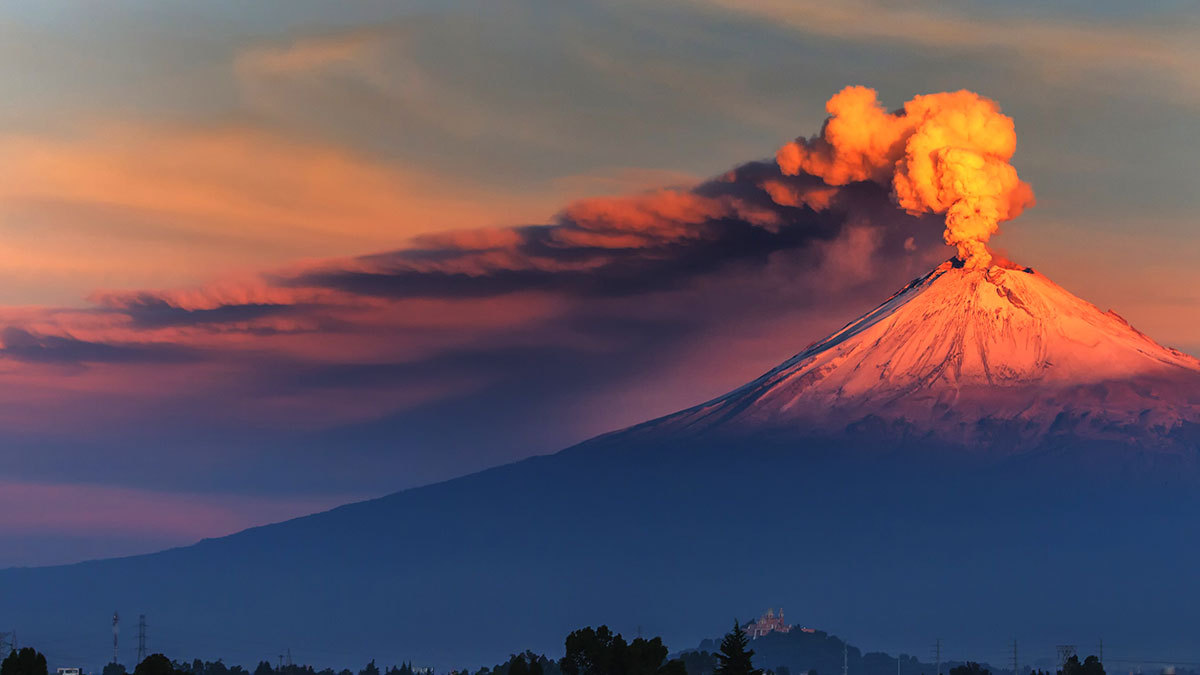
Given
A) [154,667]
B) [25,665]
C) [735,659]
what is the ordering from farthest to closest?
[154,667]
[735,659]
[25,665]

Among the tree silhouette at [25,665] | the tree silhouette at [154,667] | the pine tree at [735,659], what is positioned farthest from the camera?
the tree silhouette at [154,667]

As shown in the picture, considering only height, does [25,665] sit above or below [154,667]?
below

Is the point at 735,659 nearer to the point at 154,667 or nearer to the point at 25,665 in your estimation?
the point at 154,667

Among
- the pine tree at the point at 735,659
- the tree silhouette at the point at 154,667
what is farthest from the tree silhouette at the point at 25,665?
the pine tree at the point at 735,659

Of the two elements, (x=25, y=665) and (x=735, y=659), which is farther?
(x=735, y=659)


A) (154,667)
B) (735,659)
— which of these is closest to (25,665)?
(154,667)

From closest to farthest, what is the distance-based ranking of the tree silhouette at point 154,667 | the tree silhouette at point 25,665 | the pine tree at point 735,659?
the tree silhouette at point 25,665 < the pine tree at point 735,659 < the tree silhouette at point 154,667

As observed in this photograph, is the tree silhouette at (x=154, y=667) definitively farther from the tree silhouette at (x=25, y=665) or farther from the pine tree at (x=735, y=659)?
the pine tree at (x=735, y=659)

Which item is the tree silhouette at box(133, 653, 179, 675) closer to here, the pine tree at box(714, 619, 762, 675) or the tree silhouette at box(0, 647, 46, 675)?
the tree silhouette at box(0, 647, 46, 675)

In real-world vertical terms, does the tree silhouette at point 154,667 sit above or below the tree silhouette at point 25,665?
above

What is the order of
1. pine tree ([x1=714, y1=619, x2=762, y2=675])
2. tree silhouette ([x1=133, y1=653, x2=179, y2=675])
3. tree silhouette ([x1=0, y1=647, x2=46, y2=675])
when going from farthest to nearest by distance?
1. tree silhouette ([x1=133, y1=653, x2=179, y2=675])
2. pine tree ([x1=714, y1=619, x2=762, y2=675])
3. tree silhouette ([x1=0, y1=647, x2=46, y2=675])

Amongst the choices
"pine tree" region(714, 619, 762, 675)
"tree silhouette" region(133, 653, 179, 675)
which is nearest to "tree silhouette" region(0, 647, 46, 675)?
"tree silhouette" region(133, 653, 179, 675)

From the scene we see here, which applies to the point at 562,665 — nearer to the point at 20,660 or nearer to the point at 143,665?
the point at 143,665
